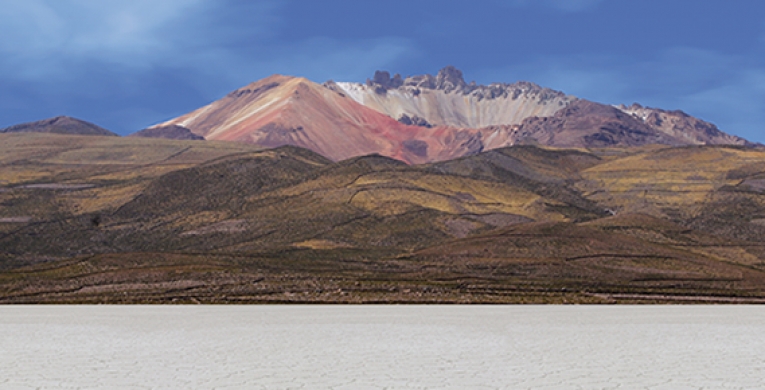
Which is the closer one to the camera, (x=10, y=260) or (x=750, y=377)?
(x=750, y=377)

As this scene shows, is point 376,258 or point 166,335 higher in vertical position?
point 376,258

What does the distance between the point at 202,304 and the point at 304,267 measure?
48.3 m

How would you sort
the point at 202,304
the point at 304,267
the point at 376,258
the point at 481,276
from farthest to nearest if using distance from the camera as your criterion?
the point at 376,258, the point at 304,267, the point at 481,276, the point at 202,304

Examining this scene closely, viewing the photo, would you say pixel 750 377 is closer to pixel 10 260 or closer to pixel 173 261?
pixel 173 261

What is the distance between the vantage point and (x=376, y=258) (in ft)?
541

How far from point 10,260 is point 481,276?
114 meters

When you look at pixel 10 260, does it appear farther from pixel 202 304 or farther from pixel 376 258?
pixel 202 304

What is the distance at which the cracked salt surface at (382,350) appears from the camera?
114ft

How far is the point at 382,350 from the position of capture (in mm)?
45375

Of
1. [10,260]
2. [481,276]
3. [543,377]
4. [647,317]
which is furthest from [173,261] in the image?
[543,377]

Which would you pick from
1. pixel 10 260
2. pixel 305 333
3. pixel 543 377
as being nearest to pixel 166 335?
→ pixel 305 333

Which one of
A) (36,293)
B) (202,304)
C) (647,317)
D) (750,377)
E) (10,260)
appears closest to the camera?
(750,377)

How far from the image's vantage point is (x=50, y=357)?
42.7m

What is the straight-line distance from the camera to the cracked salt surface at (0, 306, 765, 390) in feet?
114
